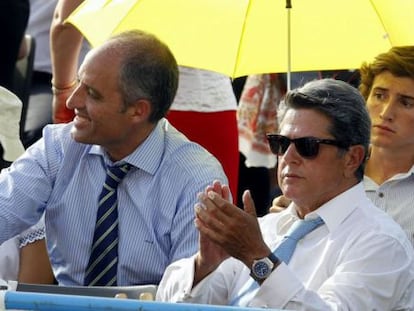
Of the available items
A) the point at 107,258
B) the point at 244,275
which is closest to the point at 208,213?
the point at 244,275

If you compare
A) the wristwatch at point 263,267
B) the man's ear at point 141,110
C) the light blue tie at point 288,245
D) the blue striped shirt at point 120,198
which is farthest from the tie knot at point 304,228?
the man's ear at point 141,110

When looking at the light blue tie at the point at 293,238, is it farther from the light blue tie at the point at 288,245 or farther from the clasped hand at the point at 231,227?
the clasped hand at the point at 231,227

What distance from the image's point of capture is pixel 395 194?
5.50 m

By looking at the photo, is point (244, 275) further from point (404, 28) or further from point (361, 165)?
point (404, 28)

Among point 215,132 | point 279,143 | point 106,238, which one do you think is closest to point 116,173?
point 106,238

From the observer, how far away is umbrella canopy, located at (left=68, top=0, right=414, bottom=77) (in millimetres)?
5660

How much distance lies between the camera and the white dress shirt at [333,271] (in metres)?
4.28

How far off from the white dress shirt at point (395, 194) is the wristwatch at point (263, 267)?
4.07 ft

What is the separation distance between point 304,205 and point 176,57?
126 centimetres

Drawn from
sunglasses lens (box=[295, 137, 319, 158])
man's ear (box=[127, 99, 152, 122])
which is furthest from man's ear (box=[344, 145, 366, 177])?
man's ear (box=[127, 99, 152, 122])

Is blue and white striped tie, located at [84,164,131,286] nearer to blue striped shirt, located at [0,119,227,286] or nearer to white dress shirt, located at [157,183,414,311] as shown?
blue striped shirt, located at [0,119,227,286]

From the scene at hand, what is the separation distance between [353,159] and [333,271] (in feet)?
1.35

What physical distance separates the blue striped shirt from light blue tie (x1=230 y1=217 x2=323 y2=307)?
0.54 m

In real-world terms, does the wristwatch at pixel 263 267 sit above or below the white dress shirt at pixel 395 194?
above
